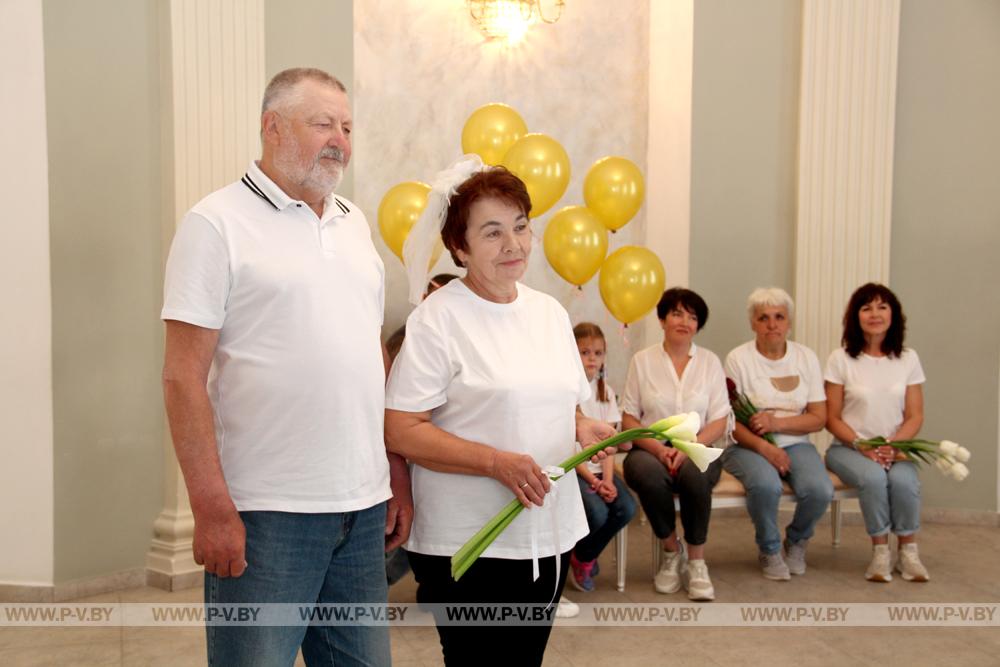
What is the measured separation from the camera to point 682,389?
4.71 m

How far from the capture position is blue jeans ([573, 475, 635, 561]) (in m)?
4.27

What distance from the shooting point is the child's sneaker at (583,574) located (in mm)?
4406

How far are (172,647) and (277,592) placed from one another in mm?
2049

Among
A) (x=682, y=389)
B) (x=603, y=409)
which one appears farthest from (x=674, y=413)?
(x=603, y=409)

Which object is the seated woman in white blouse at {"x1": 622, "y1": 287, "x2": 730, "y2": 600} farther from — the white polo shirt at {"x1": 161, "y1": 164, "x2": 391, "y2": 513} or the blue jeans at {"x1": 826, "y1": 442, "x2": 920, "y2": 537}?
the white polo shirt at {"x1": 161, "y1": 164, "x2": 391, "y2": 513}

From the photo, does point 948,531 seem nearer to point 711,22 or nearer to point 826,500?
point 826,500

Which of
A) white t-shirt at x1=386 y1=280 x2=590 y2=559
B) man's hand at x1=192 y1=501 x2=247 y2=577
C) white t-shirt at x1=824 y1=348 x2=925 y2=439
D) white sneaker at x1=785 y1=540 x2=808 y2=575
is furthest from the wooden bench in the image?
Answer: man's hand at x1=192 y1=501 x2=247 y2=577

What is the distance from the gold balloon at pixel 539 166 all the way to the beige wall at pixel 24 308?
1959 millimetres

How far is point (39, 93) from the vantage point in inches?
161

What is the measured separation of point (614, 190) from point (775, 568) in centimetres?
190

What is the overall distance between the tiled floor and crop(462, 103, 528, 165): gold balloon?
1976 mm

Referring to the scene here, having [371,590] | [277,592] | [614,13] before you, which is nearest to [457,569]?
[371,590]

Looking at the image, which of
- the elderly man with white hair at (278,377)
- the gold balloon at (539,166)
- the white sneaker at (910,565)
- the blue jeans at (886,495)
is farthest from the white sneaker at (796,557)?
the elderly man with white hair at (278,377)

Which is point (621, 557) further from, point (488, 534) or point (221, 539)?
point (221, 539)
